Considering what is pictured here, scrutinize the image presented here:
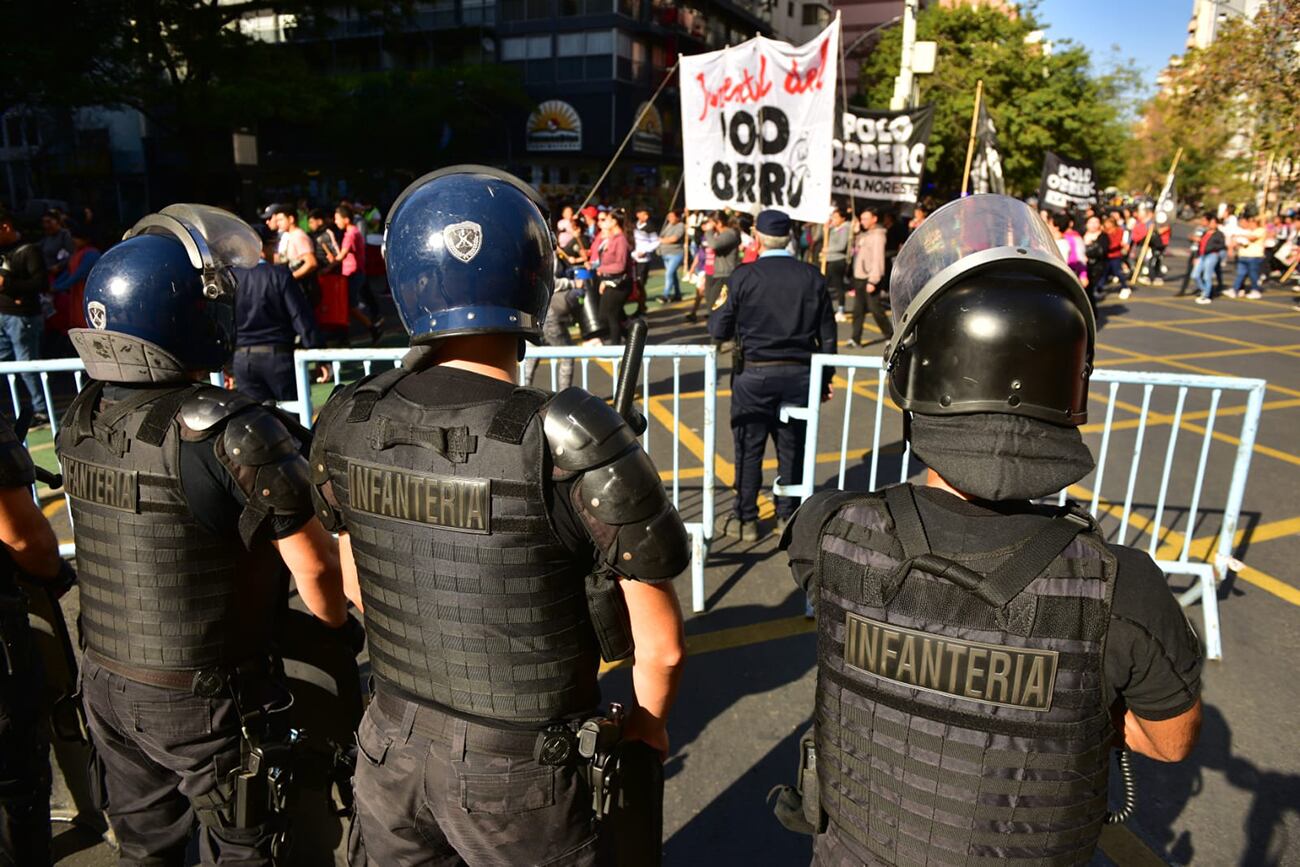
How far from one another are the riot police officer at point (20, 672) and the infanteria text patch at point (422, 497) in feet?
4.01

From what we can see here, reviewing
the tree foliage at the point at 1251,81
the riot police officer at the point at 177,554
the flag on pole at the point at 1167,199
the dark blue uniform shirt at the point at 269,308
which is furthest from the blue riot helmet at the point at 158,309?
the flag on pole at the point at 1167,199

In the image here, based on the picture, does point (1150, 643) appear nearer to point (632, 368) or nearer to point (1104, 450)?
point (632, 368)

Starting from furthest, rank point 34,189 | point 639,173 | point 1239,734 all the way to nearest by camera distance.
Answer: point 639,173
point 34,189
point 1239,734

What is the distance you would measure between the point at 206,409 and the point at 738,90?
734cm

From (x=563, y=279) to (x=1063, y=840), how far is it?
6.86m

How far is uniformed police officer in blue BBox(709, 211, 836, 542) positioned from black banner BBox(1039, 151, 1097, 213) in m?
11.2

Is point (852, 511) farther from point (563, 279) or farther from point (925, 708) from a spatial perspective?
point (563, 279)

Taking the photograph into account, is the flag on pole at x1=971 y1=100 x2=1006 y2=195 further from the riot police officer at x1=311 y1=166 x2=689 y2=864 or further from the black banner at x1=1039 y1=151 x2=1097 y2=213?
the riot police officer at x1=311 y1=166 x2=689 y2=864

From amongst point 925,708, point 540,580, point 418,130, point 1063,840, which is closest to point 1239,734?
point 1063,840

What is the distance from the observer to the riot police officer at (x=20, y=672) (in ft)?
7.73

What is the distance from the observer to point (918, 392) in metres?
1.61

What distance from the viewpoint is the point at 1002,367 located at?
149 centimetres

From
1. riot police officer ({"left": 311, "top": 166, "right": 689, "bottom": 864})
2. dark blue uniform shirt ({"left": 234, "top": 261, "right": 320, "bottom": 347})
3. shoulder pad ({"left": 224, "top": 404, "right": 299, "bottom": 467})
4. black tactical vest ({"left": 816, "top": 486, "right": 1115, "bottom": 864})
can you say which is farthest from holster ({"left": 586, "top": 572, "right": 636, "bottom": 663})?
dark blue uniform shirt ({"left": 234, "top": 261, "right": 320, "bottom": 347})

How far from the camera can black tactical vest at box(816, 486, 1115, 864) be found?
146 centimetres
